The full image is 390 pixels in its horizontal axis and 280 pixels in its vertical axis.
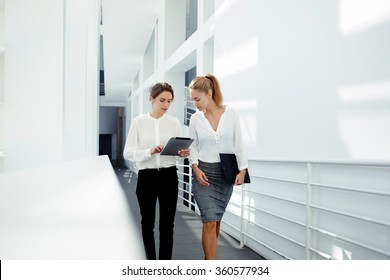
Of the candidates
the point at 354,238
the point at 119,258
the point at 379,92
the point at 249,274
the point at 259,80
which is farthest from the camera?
the point at 259,80

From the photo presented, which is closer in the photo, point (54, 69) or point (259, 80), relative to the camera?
point (54, 69)

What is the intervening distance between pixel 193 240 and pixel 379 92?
145 centimetres

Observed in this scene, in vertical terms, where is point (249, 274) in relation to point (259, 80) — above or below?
below

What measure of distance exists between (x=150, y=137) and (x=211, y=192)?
0.32m

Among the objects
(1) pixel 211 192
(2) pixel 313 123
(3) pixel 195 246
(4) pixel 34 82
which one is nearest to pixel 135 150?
(1) pixel 211 192

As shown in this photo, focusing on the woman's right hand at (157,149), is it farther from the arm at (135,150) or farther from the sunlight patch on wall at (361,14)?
the sunlight patch on wall at (361,14)

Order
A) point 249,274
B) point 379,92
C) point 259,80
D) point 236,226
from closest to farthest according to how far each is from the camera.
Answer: point 249,274 → point 379,92 → point 259,80 → point 236,226

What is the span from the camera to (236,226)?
2471 mm

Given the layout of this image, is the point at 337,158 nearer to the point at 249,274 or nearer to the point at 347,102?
the point at 347,102

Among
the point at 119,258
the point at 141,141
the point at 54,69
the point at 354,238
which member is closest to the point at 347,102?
the point at 354,238

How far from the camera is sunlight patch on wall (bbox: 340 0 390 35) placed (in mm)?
1166

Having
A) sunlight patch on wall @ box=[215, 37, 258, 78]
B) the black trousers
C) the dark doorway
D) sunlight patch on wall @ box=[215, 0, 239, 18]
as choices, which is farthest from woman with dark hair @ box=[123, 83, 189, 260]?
the dark doorway

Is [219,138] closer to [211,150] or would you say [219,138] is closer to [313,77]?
[211,150]

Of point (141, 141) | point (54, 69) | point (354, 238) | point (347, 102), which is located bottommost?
point (354, 238)
